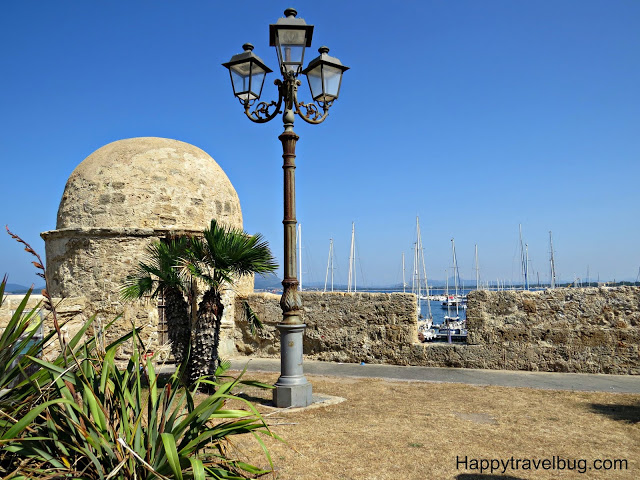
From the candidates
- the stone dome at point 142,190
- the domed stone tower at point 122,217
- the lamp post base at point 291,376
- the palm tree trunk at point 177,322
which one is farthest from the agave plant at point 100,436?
the stone dome at point 142,190

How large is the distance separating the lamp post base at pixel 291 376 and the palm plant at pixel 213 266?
1157mm

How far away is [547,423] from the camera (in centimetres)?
562

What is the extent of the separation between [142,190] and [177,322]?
415 cm

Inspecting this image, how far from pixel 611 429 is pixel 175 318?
5999mm

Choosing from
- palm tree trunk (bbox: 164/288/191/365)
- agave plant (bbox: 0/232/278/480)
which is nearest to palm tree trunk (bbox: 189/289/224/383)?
palm tree trunk (bbox: 164/288/191/365)

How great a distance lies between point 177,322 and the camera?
304 inches

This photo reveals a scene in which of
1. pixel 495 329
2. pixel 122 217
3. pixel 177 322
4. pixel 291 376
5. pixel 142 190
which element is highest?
pixel 142 190

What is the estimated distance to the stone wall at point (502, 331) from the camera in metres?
8.63

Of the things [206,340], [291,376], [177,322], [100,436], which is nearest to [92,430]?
[100,436]


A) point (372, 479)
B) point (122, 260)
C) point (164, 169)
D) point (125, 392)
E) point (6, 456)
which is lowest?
point (372, 479)

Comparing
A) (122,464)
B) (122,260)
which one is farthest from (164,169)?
(122,464)

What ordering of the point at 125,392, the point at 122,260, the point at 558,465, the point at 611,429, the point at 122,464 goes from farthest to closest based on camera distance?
the point at 122,260, the point at 611,429, the point at 558,465, the point at 125,392, the point at 122,464

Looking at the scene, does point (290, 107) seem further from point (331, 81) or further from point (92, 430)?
point (92, 430)

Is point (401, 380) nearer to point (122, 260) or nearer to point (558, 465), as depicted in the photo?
point (558, 465)
